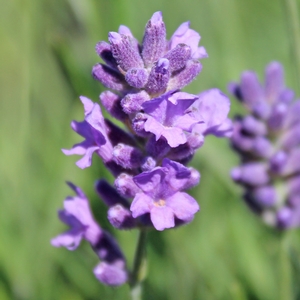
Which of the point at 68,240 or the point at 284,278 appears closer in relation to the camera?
the point at 68,240

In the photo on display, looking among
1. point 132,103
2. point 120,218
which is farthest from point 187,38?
point 120,218

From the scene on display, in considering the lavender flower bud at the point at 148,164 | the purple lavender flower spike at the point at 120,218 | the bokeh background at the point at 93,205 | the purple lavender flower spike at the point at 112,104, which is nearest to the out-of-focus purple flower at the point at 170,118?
the lavender flower bud at the point at 148,164

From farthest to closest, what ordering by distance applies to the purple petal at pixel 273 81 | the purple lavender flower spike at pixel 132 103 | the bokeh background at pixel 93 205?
1. the purple petal at pixel 273 81
2. the bokeh background at pixel 93 205
3. the purple lavender flower spike at pixel 132 103

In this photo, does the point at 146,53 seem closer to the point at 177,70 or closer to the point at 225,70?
the point at 177,70

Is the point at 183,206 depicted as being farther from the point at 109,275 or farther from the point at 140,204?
the point at 109,275

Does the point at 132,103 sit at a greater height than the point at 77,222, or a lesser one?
greater

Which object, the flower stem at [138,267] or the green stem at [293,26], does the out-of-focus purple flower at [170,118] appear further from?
the green stem at [293,26]
